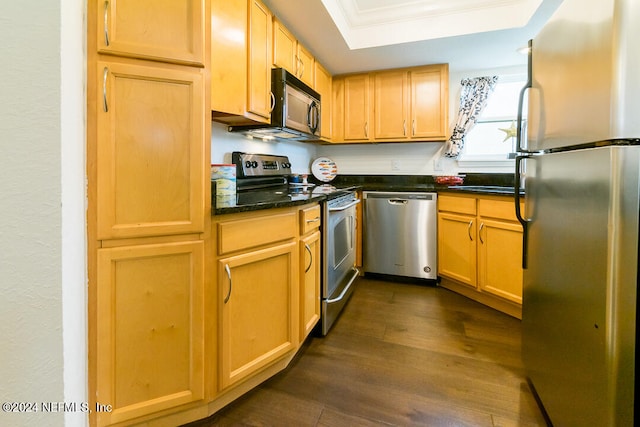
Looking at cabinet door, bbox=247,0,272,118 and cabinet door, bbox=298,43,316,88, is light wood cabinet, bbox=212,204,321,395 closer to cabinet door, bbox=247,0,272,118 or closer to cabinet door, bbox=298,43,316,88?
cabinet door, bbox=247,0,272,118

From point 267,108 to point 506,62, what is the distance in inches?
96.3

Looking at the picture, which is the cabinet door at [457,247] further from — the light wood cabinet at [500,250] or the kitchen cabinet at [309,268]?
the kitchen cabinet at [309,268]

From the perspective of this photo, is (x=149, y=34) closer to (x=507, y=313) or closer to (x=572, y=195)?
(x=572, y=195)

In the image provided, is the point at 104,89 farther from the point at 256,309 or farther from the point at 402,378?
the point at 402,378

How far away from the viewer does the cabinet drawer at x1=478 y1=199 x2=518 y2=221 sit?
220 cm

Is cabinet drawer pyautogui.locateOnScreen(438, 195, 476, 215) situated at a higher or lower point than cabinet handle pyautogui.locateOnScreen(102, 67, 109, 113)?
lower

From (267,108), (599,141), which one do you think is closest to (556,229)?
(599,141)

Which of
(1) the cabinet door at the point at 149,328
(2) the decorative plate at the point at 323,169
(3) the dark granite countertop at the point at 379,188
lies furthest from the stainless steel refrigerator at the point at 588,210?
(2) the decorative plate at the point at 323,169

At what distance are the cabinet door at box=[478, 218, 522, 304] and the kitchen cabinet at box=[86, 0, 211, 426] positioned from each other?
2080 millimetres

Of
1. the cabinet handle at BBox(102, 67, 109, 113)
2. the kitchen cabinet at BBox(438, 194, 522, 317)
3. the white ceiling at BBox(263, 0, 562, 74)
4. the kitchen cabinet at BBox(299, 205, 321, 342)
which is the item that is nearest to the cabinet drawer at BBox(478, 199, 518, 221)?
the kitchen cabinet at BBox(438, 194, 522, 317)

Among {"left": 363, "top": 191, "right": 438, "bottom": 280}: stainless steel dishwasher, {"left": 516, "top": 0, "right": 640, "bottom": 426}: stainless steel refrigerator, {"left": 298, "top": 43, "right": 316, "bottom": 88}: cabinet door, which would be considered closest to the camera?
{"left": 516, "top": 0, "right": 640, "bottom": 426}: stainless steel refrigerator

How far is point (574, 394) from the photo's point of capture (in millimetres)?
1062

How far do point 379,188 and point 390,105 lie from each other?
0.91 metres

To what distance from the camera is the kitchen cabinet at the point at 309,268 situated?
1658 millimetres
